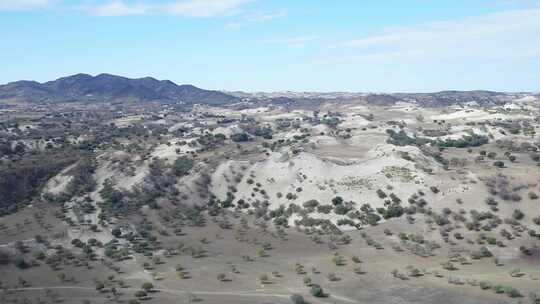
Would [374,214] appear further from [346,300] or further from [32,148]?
[32,148]

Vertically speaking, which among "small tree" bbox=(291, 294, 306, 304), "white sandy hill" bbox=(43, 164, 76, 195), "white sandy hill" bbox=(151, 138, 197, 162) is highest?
"white sandy hill" bbox=(151, 138, 197, 162)

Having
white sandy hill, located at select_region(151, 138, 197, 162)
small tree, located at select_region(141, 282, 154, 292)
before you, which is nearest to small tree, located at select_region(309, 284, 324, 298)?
small tree, located at select_region(141, 282, 154, 292)

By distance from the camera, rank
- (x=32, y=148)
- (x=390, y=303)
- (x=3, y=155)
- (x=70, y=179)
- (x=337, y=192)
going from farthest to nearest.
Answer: (x=32, y=148) → (x=3, y=155) → (x=70, y=179) → (x=337, y=192) → (x=390, y=303)

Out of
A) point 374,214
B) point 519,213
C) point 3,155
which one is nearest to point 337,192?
point 374,214

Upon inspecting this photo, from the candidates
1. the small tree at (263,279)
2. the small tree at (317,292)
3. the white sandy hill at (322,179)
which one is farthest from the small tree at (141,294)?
the white sandy hill at (322,179)

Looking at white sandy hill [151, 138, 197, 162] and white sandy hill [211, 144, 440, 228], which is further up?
white sandy hill [151, 138, 197, 162]

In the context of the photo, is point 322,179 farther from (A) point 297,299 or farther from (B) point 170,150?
(B) point 170,150

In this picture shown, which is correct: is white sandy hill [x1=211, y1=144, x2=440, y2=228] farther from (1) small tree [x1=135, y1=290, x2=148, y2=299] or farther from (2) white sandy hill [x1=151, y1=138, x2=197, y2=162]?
(1) small tree [x1=135, y1=290, x2=148, y2=299]

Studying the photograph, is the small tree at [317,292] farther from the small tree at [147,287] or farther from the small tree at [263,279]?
the small tree at [147,287]

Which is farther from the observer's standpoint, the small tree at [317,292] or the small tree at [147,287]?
the small tree at [147,287]
